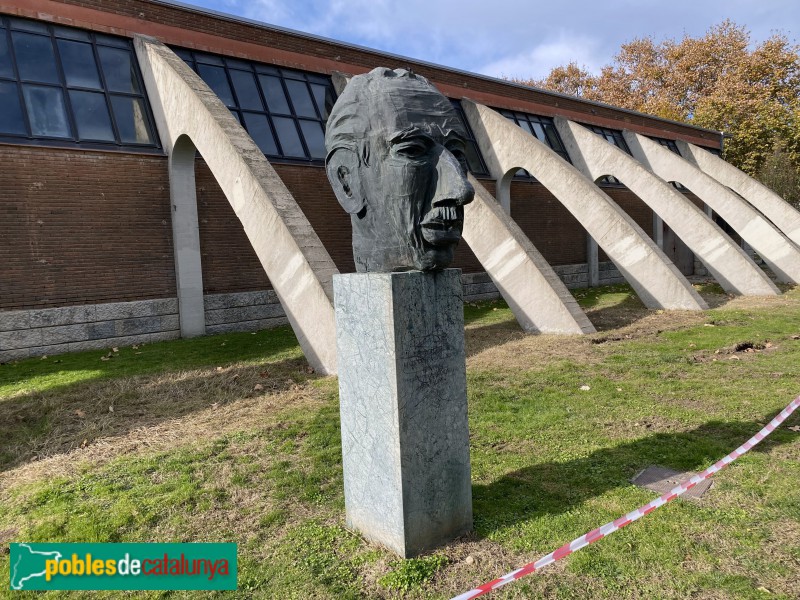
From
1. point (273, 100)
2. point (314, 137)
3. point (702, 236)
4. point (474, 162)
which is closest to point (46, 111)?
point (273, 100)

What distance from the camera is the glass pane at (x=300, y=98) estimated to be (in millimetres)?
14492

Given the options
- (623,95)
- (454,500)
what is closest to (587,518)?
(454,500)

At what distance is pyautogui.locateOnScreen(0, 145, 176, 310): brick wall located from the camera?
32.6ft

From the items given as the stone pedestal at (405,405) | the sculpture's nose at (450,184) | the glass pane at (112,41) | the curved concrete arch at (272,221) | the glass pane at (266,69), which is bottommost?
the stone pedestal at (405,405)

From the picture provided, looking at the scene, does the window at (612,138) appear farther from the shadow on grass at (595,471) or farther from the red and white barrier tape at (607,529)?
the red and white barrier tape at (607,529)

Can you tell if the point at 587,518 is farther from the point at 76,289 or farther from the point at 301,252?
the point at 76,289

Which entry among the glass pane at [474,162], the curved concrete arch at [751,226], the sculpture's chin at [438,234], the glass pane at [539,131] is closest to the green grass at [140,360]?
the sculpture's chin at [438,234]

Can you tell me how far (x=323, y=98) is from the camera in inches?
593

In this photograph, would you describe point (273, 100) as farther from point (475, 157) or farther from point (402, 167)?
point (402, 167)

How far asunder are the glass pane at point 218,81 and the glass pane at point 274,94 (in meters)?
1.01

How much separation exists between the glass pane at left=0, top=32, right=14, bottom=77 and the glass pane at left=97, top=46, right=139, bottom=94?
172cm

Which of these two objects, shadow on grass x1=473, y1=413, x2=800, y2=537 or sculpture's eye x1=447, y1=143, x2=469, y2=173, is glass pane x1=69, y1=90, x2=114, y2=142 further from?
shadow on grass x1=473, y1=413, x2=800, y2=537

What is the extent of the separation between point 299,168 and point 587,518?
11645mm

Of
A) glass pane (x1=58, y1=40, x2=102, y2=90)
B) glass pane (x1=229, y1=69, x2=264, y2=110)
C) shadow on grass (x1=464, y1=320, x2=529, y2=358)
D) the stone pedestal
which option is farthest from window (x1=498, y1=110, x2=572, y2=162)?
the stone pedestal
